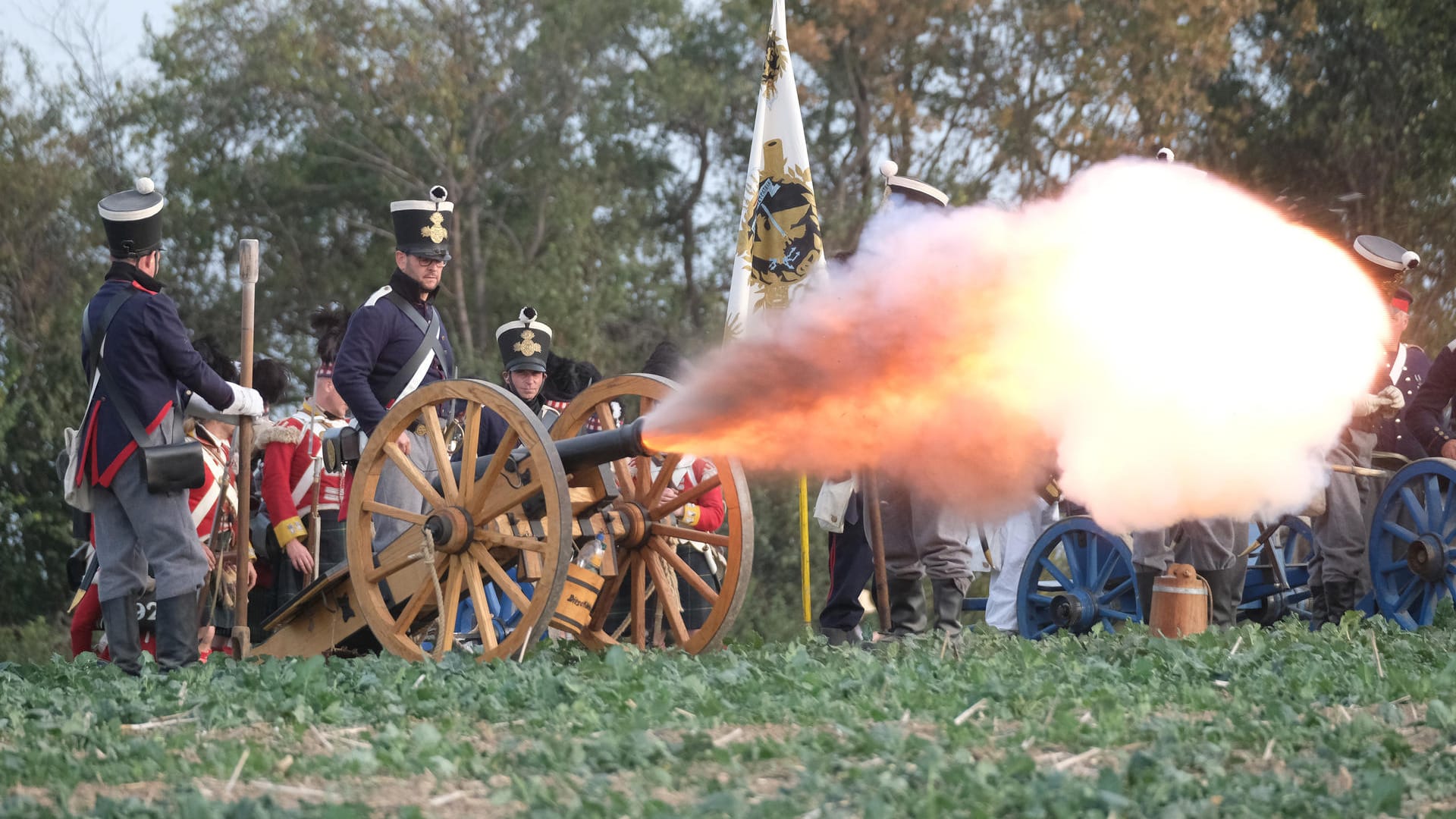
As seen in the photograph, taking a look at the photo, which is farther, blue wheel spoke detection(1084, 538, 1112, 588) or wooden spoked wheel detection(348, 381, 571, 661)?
blue wheel spoke detection(1084, 538, 1112, 588)

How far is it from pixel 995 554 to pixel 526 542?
15.2ft

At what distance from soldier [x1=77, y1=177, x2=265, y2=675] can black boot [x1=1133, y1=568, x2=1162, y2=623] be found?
3.98 meters

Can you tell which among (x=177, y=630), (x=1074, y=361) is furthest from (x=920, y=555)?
(x=177, y=630)

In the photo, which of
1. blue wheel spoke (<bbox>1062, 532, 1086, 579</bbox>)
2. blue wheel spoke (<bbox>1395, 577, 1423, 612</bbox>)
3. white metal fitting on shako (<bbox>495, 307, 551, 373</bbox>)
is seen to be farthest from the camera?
white metal fitting on shako (<bbox>495, 307, 551, 373</bbox>)

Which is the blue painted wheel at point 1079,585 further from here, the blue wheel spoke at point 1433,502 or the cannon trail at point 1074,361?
the blue wheel spoke at point 1433,502

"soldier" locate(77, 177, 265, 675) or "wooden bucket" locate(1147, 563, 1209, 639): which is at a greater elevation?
"soldier" locate(77, 177, 265, 675)

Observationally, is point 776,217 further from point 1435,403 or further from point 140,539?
point 140,539

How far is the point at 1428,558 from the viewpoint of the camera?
23.9 ft

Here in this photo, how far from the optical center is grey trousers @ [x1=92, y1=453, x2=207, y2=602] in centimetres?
609

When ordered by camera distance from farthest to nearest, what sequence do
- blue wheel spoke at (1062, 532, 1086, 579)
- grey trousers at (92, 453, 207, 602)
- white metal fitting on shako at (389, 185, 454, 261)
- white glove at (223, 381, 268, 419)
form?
1. blue wheel spoke at (1062, 532, 1086, 579)
2. white metal fitting on shako at (389, 185, 454, 261)
3. white glove at (223, 381, 268, 419)
4. grey trousers at (92, 453, 207, 602)

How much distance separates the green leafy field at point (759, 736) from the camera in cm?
367

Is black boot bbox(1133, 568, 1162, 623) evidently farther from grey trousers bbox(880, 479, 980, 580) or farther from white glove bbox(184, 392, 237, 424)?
white glove bbox(184, 392, 237, 424)

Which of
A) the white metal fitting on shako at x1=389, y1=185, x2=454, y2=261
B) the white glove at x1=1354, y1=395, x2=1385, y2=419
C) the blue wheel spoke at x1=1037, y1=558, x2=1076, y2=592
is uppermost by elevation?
the white metal fitting on shako at x1=389, y1=185, x2=454, y2=261

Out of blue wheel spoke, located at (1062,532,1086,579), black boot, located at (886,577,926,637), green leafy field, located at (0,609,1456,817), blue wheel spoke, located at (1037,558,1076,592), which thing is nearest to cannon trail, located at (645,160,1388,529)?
black boot, located at (886,577,926,637)
